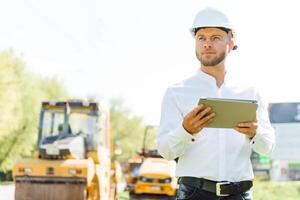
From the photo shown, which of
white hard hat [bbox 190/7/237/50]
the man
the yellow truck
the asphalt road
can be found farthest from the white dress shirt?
the asphalt road

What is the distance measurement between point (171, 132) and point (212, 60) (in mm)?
479

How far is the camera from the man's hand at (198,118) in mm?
3160

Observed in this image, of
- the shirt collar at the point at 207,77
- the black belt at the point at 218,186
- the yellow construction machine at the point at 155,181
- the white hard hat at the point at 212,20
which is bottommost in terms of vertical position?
the yellow construction machine at the point at 155,181

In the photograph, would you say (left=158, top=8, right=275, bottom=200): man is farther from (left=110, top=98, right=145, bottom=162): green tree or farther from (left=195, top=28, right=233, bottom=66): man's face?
(left=110, top=98, right=145, bottom=162): green tree

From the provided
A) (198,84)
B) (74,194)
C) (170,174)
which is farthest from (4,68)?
(198,84)

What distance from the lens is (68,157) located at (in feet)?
43.6

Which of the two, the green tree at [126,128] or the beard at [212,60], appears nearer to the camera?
the beard at [212,60]

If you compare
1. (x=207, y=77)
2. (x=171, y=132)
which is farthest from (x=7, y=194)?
(x=171, y=132)

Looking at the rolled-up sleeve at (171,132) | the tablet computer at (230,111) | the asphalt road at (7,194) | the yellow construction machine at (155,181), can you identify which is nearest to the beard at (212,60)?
the rolled-up sleeve at (171,132)

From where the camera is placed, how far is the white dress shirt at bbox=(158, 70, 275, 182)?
3.42 metres

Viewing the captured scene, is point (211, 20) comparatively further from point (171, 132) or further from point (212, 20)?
point (171, 132)

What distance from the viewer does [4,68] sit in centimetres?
4272

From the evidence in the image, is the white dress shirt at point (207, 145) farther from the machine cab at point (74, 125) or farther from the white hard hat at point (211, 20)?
the machine cab at point (74, 125)

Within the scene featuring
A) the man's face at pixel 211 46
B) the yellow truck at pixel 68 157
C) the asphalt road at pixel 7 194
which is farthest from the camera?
the asphalt road at pixel 7 194
